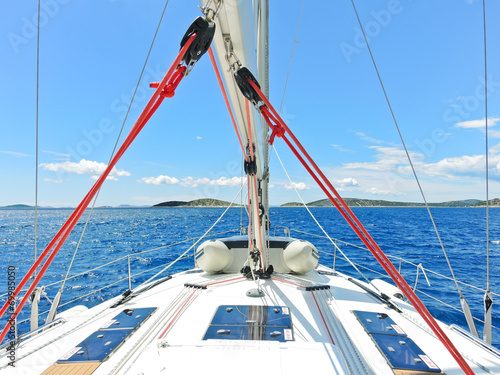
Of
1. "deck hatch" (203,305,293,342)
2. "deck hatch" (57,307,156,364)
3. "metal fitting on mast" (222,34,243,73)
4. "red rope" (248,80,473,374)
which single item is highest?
"metal fitting on mast" (222,34,243,73)

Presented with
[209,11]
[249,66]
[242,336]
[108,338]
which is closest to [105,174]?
[209,11]

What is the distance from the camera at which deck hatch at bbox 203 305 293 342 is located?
2667 millimetres

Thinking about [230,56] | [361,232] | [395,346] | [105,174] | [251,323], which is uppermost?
[230,56]

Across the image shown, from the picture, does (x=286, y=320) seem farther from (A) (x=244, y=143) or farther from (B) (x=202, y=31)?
(B) (x=202, y=31)

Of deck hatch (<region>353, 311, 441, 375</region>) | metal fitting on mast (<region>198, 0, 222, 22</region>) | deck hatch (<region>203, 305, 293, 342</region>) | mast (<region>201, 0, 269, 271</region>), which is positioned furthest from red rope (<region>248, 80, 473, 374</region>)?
deck hatch (<region>203, 305, 293, 342</region>)

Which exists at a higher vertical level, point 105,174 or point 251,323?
point 105,174

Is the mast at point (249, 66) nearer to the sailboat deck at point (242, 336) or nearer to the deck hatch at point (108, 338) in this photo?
the sailboat deck at point (242, 336)

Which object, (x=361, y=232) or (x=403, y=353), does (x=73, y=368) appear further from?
(x=403, y=353)

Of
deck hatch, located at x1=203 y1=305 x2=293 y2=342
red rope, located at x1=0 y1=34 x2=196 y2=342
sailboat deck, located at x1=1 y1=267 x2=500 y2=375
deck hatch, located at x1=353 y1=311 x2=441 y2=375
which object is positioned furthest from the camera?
deck hatch, located at x1=203 y1=305 x2=293 y2=342

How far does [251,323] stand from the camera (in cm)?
293

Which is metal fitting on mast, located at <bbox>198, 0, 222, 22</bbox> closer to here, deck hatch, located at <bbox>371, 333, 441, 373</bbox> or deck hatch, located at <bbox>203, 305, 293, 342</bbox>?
deck hatch, located at <bbox>203, 305, 293, 342</bbox>

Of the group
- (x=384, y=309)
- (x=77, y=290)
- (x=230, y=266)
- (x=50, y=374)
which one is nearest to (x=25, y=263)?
(x=77, y=290)

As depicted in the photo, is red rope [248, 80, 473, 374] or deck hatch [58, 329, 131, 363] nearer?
red rope [248, 80, 473, 374]

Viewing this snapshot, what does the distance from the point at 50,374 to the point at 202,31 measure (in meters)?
2.84
